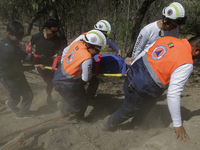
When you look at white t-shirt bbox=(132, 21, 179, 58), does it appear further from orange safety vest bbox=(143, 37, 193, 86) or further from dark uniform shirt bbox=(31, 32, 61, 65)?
dark uniform shirt bbox=(31, 32, 61, 65)

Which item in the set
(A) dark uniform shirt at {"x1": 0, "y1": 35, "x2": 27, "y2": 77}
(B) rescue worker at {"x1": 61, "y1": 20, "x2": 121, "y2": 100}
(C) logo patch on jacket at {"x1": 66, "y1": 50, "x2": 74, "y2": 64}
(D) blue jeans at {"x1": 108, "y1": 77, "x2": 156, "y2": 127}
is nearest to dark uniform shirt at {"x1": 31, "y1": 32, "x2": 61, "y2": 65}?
(A) dark uniform shirt at {"x1": 0, "y1": 35, "x2": 27, "y2": 77}

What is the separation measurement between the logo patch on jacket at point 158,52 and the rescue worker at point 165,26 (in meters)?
1.05

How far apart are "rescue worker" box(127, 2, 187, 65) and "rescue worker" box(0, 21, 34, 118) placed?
2224 mm

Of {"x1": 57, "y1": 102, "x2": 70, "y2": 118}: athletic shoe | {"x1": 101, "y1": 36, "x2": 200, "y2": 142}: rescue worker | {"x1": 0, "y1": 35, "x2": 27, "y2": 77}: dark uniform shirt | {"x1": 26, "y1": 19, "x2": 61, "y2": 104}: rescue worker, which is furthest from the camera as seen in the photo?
{"x1": 26, "y1": 19, "x2": 61, "y2": 104}: rescue worker

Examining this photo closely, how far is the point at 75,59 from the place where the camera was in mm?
2508

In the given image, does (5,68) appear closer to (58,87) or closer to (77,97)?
(58,87)

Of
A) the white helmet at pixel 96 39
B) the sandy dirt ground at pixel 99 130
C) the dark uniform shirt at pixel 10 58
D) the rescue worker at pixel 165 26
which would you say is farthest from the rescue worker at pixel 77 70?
the rescue worker at pixel 165 26

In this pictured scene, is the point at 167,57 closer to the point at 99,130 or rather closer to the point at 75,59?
the point at 75,59

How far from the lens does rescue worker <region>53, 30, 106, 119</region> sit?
8.10ft

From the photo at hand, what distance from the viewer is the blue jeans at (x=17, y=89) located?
3.13m

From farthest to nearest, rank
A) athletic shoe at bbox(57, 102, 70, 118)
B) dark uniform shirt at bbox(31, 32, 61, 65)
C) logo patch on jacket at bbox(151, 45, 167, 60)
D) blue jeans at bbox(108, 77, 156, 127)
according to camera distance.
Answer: dark uniform shirt at bbox(31, 32, 61, 65)
athletic shoe at bbox(57, 102, 70, 118)
blue jeans at bbox(108, 77, 156, 127)
logo patch on jacket at bbox(151, 45, 167, 60)

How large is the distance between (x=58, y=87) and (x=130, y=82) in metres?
1.33

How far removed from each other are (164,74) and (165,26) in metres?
1.34

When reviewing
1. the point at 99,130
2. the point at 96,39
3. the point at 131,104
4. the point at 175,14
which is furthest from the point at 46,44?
the point at 175,14
